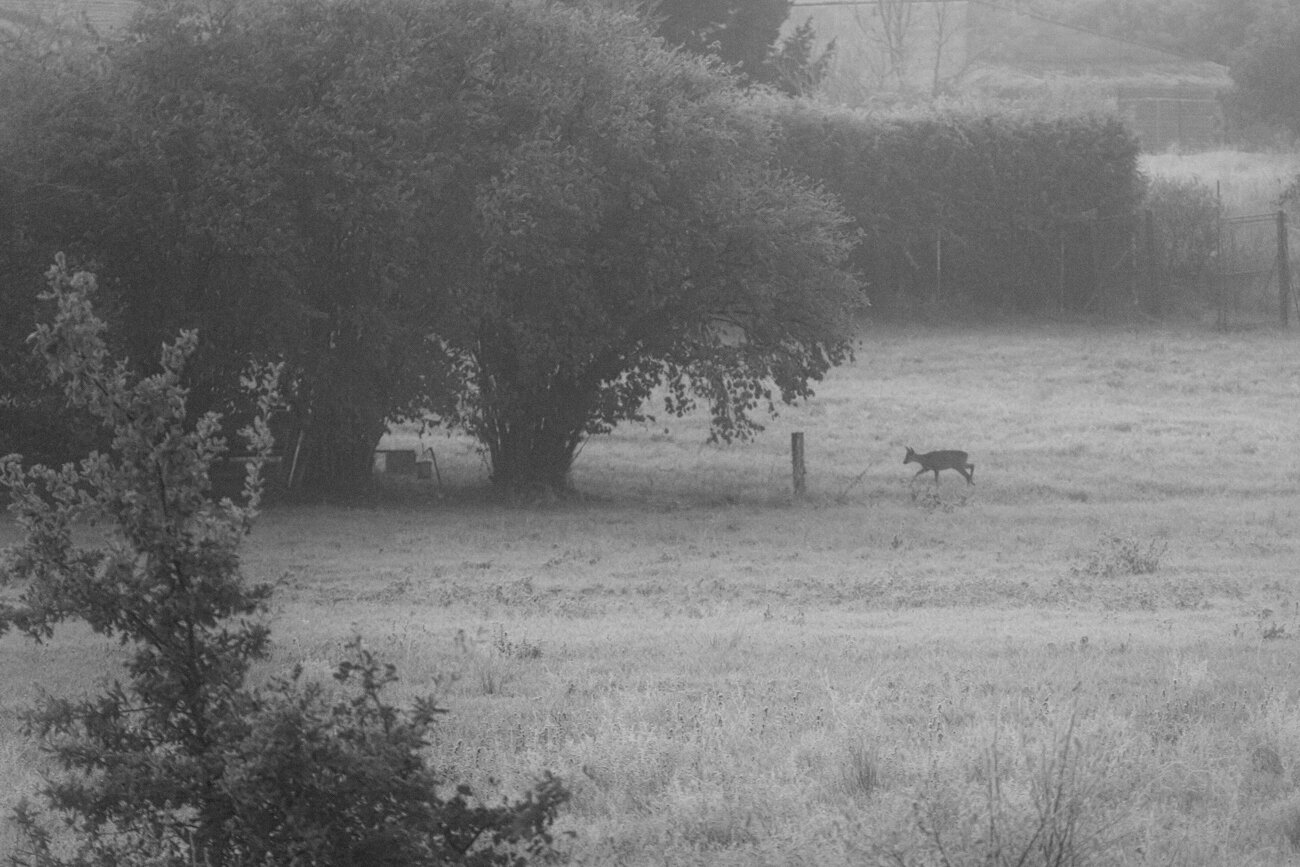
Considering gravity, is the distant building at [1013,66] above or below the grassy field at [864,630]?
above

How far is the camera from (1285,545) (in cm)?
1917

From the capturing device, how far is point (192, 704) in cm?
528

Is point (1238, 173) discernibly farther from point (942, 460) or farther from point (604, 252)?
point (604, 252)

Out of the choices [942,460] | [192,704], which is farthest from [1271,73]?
[192,704]

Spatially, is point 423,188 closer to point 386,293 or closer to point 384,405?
point 386,293

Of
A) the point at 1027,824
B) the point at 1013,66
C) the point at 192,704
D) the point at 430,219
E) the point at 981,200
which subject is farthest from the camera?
the point at 1013,66

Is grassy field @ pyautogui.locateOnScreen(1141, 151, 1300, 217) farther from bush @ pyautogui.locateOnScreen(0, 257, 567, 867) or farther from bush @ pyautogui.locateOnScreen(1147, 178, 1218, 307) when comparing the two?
bush @ pyautogui.locateOnScreen(0, 257, 567, 867)

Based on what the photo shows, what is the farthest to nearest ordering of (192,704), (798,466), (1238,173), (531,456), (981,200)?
(1238,173) < (981,200) < (531,456) < (798,466) < (192,704)

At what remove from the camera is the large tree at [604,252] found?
23484 millimetres

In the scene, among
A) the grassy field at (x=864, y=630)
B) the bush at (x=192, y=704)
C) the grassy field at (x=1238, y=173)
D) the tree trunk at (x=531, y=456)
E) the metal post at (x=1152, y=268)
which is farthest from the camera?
the grassy field at (x=1238, y=173)

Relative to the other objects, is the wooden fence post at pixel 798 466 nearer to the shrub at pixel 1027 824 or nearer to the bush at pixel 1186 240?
the shrub at pixel 1027 824

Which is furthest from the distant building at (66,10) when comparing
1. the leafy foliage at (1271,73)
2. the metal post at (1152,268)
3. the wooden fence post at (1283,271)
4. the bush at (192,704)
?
the bush at (192,704)

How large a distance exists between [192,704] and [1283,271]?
127 ft

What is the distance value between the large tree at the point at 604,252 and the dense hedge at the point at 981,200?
15.8 m
